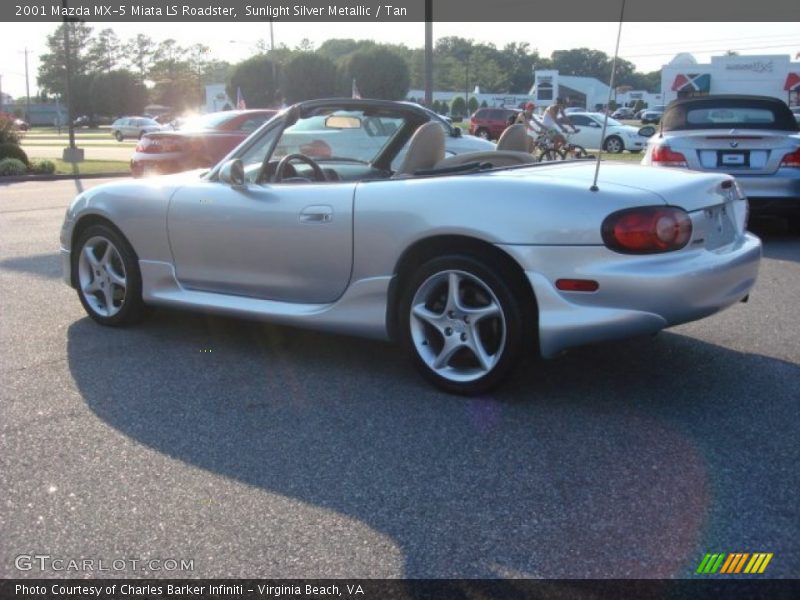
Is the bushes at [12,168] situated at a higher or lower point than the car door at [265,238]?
lower

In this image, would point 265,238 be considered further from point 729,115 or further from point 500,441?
point 729,115

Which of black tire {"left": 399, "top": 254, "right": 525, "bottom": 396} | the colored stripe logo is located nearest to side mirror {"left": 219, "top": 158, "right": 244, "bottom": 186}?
black tire {"left": 399, "top": 254, "right": 525, "bottom": 396}

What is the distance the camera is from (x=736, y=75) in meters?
49.2

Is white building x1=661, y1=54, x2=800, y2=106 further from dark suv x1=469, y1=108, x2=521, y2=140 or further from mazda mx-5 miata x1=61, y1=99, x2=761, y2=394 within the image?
mazda mx-5 miata x1=61, y1=99, x2=761, y2=394

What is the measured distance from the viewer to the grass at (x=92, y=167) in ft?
71.1

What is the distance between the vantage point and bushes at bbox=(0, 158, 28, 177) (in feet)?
67.4

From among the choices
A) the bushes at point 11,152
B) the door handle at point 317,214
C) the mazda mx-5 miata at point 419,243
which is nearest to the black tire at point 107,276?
the mazda mx-5 miata at point 419,243

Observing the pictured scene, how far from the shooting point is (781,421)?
369 cm

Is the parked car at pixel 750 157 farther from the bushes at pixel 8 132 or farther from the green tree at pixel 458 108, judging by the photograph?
the green tree at pixel 458 108

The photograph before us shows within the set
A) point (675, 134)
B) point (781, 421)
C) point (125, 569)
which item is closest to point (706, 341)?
point (781, 421)

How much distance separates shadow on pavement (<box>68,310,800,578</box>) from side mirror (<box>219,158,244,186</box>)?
37.7 inches

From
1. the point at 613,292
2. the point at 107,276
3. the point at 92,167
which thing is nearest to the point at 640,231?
the point at 613,292

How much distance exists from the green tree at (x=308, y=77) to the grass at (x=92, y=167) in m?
33.5

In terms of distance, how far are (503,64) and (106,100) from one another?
69.9 metres
